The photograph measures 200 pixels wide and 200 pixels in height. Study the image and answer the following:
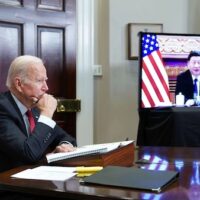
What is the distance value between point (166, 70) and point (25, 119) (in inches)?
61.8

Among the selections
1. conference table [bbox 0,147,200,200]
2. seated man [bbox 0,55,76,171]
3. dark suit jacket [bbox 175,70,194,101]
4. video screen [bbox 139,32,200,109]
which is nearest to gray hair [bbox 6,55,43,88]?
seated man [bbox 0,55,76,171]

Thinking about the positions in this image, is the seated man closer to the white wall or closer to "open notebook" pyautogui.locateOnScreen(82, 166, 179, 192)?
"open notebook" pyautogui.locateOnScreen(82, 166, 179, 192)

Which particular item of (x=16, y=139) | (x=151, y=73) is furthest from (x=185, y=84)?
(x=16, y=139)

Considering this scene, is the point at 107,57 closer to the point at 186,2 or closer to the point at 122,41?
the point at 122,41

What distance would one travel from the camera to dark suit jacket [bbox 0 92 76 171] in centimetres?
170

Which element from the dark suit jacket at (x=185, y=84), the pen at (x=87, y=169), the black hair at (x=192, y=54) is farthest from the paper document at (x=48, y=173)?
the black hair at (x=192, y=54)

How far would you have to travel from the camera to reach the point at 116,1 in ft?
11.5

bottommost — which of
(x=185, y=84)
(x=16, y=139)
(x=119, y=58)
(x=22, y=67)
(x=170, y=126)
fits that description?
(x=170, y=126)

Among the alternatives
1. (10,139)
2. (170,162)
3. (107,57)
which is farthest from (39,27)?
(170,162)

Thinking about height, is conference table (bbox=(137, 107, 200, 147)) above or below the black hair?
below

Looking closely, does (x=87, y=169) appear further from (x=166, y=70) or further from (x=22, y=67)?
(x=166, y=70)

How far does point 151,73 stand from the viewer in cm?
314

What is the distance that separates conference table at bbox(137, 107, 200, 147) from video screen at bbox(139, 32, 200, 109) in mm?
84

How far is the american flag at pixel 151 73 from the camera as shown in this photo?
3123 mm
